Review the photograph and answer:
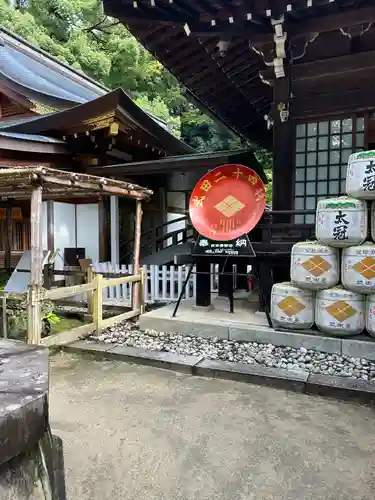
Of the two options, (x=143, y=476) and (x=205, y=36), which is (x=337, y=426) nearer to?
(x=143, y=476)

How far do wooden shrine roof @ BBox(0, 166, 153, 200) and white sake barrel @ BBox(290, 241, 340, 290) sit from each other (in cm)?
281

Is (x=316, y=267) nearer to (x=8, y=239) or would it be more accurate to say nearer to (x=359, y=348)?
(x=359, y=348)

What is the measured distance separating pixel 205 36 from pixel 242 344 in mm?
4491

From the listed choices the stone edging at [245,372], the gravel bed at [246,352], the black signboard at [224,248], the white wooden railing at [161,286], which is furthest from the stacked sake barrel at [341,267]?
the white wooden railing at [161,286]

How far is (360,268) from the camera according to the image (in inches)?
184

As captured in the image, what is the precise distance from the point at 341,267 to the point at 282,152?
7.75 ft

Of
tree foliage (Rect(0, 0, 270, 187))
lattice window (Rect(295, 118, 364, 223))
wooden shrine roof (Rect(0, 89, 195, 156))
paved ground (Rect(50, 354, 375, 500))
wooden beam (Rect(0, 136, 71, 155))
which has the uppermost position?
tree foliage (Rect(0, 0, 270, 187))

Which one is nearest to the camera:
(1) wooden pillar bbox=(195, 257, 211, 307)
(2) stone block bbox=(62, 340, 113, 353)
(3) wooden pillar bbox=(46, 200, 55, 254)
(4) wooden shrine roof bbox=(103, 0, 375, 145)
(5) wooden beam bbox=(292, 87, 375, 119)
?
(2) stone block bbox=(62, 340, 113, 353)

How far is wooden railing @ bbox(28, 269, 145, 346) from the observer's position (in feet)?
15.1

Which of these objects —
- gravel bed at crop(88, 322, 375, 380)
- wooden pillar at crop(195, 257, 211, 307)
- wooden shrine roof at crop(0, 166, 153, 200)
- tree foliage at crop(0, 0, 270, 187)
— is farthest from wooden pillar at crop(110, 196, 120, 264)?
tree foliage at crop(0, 0, 270, 187)

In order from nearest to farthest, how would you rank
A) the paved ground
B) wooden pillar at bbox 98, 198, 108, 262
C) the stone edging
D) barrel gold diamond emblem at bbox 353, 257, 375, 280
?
1. the paved ground
2. the stone edging
3. barrel gold diamond emblem at bbox 353, 257, 375, 280
4. wooden pillar at bbox 98, 198, 108, 262

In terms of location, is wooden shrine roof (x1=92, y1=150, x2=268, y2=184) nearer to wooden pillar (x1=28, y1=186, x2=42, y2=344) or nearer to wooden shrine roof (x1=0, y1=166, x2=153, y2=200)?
wooden shrine roof (x1=0, y1=166, x2=153, y2=200)

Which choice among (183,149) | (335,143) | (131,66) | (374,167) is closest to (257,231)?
(335,143)

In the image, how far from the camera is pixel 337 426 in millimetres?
3209
